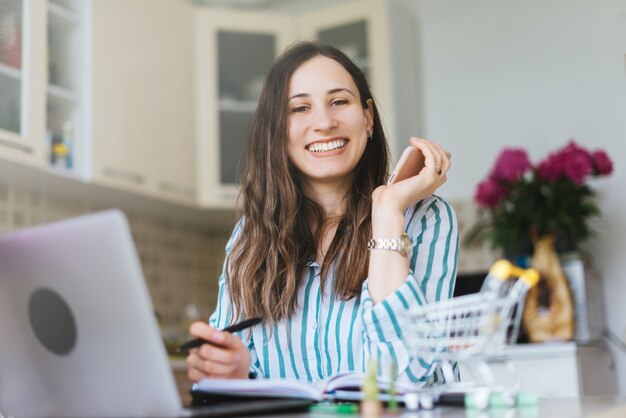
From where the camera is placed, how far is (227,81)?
3.29 metres

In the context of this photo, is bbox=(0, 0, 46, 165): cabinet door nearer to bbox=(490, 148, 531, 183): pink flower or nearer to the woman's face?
the woman's face

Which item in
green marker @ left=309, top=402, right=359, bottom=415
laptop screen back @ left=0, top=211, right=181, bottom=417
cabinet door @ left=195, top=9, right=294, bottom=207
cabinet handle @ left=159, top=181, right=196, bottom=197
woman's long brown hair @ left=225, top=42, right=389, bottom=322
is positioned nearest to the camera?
laptop screen back @ left=0, top=211, right=181, bottom=417

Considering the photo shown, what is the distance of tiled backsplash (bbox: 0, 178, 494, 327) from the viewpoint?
9.03ft

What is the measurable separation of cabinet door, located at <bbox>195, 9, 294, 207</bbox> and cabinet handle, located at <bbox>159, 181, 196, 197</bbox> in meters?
0.04

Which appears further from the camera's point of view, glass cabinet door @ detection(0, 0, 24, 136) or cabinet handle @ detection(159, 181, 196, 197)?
cabinet handle @ detection(159, 181, 196, 197)

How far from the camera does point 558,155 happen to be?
279cm

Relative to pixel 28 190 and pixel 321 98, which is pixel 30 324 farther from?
pixel 28 190

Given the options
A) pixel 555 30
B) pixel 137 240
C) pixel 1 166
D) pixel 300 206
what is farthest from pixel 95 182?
pixel 555 30

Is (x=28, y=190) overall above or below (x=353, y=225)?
above

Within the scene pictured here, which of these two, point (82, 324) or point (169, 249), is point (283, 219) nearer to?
point (82, 324)

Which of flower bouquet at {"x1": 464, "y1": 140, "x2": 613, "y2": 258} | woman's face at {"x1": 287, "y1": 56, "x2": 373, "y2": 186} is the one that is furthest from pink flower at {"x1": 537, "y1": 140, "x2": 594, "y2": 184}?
woman's face at {"x1": 287, "y1": 56, "x2": 373, "y2": 186}

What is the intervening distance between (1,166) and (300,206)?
4.30 ft

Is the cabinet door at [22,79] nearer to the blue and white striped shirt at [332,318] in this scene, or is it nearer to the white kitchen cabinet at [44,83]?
the white kitchen cabinet at [44,83]

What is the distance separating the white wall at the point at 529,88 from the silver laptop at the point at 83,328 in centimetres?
231
